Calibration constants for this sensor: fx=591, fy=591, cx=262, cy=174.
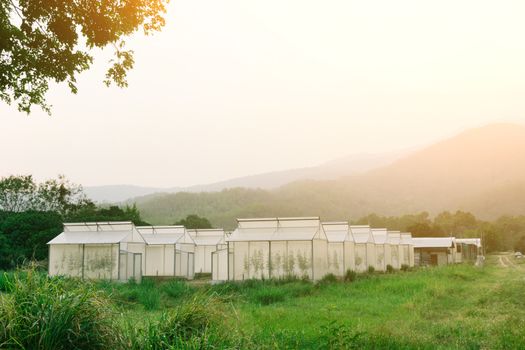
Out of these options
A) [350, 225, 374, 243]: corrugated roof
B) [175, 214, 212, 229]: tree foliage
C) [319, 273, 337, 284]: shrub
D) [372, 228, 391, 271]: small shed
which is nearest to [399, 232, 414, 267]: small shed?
[372, 228, 391, 271]: small shed

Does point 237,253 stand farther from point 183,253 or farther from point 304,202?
point 304,202

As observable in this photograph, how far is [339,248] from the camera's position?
3703 centimetres

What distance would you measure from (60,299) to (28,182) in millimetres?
65886

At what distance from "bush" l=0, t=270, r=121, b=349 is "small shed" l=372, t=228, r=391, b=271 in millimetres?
40442

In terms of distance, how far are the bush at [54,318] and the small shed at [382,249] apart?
4044cm

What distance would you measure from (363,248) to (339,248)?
6.68m

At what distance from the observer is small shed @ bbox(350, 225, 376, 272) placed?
4203cm

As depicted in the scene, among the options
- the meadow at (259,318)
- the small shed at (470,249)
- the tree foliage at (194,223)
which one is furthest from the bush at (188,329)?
the tree foliage at (194,223)

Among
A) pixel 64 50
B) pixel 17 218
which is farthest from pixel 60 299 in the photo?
pixel 17 218

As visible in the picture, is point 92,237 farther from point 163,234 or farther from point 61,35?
point 61,35

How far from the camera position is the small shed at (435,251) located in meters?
69.6

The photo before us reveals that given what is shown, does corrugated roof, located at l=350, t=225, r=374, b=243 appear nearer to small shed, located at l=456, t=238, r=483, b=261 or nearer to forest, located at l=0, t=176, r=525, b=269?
forest, located at l=0, t=176, r=525, b=269

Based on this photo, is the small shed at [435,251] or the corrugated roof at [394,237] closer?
the corrugated roof at [394,237]

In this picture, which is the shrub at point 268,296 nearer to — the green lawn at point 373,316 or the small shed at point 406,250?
the green lawn at point 373,316
